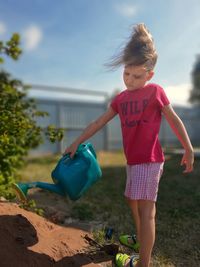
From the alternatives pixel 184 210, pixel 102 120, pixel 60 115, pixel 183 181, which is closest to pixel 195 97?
pixel 60 115

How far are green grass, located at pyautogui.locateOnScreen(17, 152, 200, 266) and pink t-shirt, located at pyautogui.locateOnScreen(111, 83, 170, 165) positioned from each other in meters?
0.84

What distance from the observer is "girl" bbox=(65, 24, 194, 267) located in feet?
9.18

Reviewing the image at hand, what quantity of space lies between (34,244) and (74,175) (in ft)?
1.80

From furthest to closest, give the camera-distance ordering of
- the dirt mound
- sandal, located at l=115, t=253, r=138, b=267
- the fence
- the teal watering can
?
the fence < the teal watering can < sandal, located at l=115, t=253, r=138, b=267 < the dirt mound

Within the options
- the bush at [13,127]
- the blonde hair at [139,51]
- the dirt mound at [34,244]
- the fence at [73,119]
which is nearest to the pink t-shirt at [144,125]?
the blonde hair at [139,51]

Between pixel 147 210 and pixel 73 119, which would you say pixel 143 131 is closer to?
pixel 147 210

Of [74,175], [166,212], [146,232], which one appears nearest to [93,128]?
[74,175]

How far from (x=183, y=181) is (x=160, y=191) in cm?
75

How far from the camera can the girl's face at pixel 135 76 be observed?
294 centimetres

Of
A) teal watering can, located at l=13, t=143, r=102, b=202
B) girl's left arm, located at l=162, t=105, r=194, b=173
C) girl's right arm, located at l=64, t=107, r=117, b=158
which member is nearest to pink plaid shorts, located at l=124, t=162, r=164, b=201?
girl's left arm, located at l=162, t=105, r=194, b=173

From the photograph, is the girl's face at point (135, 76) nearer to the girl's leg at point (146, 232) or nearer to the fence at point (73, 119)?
the girl's leg at point (146, 232)

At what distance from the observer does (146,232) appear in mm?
2777

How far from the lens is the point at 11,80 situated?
668cm

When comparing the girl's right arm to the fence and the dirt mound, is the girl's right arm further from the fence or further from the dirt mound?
the fence
